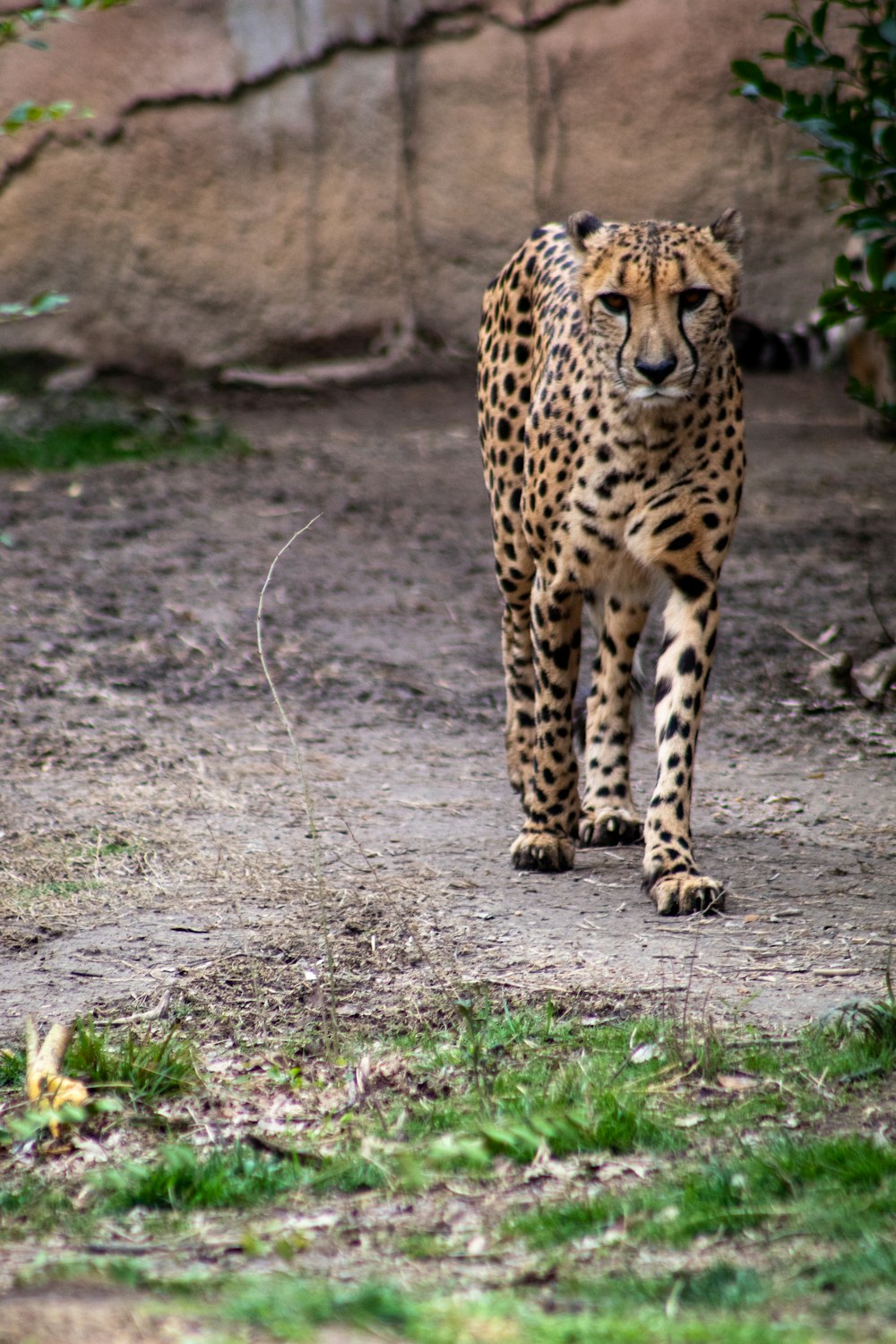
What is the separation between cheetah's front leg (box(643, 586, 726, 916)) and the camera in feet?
14.1

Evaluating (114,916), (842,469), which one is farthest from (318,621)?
(842,469)

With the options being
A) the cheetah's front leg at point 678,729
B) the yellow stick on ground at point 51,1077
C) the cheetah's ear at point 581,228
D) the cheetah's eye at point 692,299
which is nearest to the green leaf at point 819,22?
the cheetah's ear at point 581,228

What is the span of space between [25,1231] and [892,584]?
534cm

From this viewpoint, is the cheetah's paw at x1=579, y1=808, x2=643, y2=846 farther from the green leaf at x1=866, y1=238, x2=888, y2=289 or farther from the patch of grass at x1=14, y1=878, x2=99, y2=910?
the green leaf at x1=866, y1=238, x2=888, y2=289

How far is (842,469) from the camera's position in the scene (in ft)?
30.2

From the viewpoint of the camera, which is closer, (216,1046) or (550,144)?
(216,1046)

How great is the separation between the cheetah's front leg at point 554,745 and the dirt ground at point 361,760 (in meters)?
0.09

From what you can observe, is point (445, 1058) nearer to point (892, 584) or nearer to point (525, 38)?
point (892, 584)

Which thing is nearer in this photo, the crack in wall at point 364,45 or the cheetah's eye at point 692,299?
the cheetah's eye at point 692,299

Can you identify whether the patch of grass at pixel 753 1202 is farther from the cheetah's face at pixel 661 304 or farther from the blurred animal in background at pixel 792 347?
the blurred animal in background at pixel 792 347

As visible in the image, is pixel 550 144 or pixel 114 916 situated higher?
pixel 550 144

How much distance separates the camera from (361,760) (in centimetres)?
555

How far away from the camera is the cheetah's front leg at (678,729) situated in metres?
4.30

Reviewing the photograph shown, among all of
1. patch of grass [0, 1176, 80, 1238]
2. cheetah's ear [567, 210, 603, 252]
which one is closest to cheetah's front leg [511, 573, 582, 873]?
cheetah's ear [567, 210, 603, 252]
